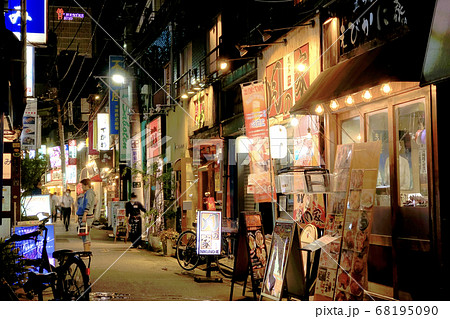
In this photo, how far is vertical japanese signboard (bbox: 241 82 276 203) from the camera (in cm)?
1352

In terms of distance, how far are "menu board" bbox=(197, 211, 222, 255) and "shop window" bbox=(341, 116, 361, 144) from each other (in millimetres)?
3966

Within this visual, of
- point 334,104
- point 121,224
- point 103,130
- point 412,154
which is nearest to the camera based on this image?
point 412,154

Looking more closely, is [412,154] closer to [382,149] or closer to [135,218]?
[382,149]

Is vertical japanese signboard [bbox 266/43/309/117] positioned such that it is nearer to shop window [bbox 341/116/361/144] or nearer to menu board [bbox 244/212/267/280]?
shop window [bbox 341/116/361/144]

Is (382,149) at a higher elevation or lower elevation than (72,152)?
lower

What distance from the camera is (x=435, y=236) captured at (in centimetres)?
898

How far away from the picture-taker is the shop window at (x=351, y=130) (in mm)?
12125

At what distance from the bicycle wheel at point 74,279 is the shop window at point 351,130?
6.05m

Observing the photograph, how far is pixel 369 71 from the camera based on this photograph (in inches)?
378

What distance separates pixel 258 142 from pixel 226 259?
4.83 meters

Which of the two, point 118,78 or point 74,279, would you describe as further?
point 118,78

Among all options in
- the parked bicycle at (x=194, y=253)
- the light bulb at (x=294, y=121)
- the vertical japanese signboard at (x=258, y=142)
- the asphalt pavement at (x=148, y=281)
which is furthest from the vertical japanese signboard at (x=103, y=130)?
the light bulb at (x=294, y=121)

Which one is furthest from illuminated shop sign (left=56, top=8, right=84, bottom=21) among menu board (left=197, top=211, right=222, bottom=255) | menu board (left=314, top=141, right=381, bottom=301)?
menu board (left=314, top=141, right=381, bottom=301)

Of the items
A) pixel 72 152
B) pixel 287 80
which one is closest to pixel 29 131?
pixel 287 80
